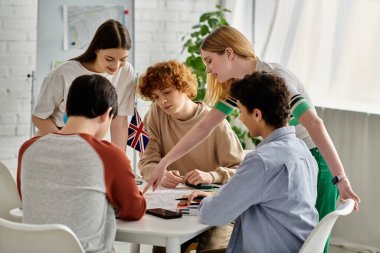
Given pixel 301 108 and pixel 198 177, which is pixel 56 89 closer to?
pixel 198 177

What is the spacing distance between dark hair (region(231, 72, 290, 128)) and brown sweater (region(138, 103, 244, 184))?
0.82m

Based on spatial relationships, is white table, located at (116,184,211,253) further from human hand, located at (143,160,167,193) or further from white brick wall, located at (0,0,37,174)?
white brick wall, located at (0,0,37,174)

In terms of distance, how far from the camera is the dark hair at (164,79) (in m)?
3.14

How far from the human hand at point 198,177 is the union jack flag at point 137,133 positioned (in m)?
0.55

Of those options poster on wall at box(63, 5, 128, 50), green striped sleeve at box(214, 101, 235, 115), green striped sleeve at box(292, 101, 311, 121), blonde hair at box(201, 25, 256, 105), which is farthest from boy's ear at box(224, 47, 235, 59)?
poster on wall at box(63, 5, 128, 50)

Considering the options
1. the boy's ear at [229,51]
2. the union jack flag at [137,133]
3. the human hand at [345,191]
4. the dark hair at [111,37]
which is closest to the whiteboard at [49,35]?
the union jack flag at [137,133]

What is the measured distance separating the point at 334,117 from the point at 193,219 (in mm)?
2048

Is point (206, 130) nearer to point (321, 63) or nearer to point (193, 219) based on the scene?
point (193, 219)

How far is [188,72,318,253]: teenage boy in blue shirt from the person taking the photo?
2.16 metres

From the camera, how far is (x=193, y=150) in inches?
125

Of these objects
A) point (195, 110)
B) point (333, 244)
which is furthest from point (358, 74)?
point (195, 110)

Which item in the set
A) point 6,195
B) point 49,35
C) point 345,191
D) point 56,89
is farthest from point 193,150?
point 49,35

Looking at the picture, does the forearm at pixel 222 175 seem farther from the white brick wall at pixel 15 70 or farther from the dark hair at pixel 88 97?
the white brick wall at pixel 15 70

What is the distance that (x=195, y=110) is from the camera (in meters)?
3.28
